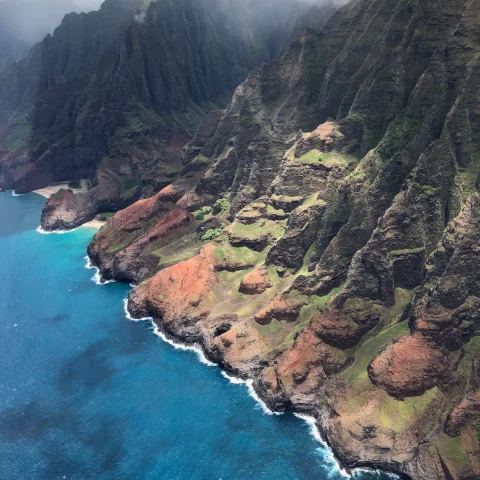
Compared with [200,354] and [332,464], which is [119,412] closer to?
[200,354]

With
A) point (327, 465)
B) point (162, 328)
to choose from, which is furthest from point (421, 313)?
point (162, 328)

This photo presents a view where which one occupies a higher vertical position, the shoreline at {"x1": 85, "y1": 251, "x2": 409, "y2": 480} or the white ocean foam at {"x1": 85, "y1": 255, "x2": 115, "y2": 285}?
the white ocean foam at {"x1": 85, "y1": 255, "x2": 115, "y2": 285}

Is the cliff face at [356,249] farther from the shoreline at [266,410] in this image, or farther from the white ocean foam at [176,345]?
the white ocean foam at [176,345]

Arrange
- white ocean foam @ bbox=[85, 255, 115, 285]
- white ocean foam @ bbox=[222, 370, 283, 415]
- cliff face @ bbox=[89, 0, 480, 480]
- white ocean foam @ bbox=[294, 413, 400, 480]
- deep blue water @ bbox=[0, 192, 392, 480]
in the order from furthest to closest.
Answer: white ocean foam @ bbox=[85, 255, 115, 285], white ocean foam @ bbox=[222, 370, 283, 415], deep blue water @ bbox=[0, 192, 392, 480], cliff face @ bbox=[89, 0, 480, 480], white ocean foam @ bbox=[294, 413, 400, 480]

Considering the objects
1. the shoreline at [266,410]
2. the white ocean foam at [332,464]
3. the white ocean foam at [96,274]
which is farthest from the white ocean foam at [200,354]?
the white ocean foam at [96,274]

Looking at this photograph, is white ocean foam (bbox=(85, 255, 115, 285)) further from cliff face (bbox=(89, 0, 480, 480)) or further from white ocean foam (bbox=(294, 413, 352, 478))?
white ocean foam (bbox=(294, 413, 352, 478))

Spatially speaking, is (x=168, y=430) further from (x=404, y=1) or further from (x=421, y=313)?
(x=404, y=1)

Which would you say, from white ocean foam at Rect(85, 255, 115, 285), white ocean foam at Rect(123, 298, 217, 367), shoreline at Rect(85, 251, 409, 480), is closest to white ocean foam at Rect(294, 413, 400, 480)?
shoreline at Rect(85, 251, 409, 480)

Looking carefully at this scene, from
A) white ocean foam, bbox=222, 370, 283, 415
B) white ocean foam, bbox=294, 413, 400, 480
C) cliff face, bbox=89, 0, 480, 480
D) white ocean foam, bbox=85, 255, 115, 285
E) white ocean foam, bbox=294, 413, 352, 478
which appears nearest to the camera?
white ocean foam, bbox=294, 413, 400, 480
